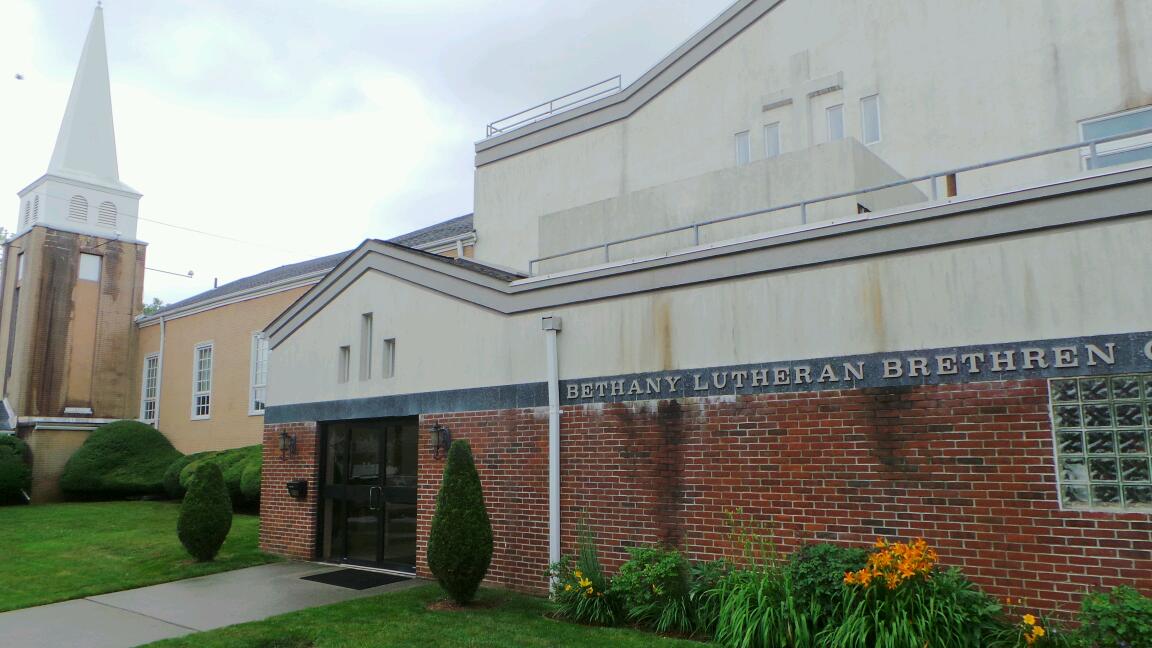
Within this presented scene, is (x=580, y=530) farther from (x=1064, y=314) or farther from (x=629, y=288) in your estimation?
(x=1064, y=314)

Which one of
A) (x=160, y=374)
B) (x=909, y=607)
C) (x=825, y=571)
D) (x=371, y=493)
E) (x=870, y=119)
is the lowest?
(x=909, y=607)

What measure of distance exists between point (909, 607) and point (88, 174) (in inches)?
1309

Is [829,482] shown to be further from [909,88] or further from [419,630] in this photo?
[909,88]

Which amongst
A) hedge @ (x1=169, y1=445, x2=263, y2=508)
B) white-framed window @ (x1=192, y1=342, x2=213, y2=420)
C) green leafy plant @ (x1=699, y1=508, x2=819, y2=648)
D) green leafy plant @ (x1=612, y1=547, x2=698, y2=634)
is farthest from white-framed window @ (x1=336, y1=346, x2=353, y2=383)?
white-framed window @ (x1=192, y1=342, x2=213, y2=420)

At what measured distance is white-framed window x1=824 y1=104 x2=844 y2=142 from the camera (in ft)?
40.7

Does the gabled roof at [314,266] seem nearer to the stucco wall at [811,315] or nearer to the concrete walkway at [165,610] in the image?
the stucco wall at [811,315]

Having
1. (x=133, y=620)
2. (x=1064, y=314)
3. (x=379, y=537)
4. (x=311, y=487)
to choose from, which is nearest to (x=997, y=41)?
(x=1064, y=314)

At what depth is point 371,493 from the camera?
41.2 ft

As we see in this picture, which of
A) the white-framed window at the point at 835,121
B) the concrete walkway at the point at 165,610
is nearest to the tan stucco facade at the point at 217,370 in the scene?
the concrete walkway at the point at 165,610

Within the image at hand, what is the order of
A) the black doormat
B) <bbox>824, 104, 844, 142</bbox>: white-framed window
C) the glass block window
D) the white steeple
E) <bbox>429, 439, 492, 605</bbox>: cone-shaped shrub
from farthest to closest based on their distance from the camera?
the white steeple
<bbox>824, 104, 844, 142</bbox>: white-framed window
the black doormat
<bbox>429, 439, 492, 605</bbox>: cone-shaped shrub
the glass block window

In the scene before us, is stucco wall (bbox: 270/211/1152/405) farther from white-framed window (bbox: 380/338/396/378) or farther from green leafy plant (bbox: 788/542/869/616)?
green leafy plant (bbox: 788/542/869/616)

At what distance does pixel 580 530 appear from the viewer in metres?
9.61

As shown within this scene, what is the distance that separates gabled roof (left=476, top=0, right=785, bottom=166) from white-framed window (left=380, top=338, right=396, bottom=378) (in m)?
6.15

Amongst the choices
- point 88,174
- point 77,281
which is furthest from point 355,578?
point 88,174
